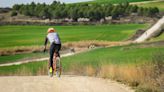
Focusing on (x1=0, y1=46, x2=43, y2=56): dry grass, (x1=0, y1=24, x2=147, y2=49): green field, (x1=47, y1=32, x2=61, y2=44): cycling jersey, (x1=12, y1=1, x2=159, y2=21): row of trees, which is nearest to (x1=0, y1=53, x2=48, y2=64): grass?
(x1=0, y1=46, x2=43, y2=56): dry grass

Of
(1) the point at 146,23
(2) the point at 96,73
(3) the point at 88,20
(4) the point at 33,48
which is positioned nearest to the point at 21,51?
(4) the point at 33,48

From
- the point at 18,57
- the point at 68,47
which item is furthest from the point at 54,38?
the point at 68,47

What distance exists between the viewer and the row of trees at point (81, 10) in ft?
87.2

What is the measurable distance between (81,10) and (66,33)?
4.61 ft

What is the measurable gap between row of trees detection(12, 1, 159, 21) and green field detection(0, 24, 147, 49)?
2.11ft

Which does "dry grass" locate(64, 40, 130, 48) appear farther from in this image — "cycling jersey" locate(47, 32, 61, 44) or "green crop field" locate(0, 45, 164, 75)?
"cycling jersey" locate(47, 32, 61, 44)

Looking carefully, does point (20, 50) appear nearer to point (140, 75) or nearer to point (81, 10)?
point (81, 10)

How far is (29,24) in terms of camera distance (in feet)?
91.2

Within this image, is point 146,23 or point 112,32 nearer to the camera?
point 112,32

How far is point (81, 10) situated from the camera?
2791 cm

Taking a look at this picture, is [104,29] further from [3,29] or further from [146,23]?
[3,29]

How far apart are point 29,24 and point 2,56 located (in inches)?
108

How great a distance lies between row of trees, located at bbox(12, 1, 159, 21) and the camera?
26.6 meters

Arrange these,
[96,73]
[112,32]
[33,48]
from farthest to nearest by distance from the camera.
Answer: [112,32], [33,48], [96,73]
